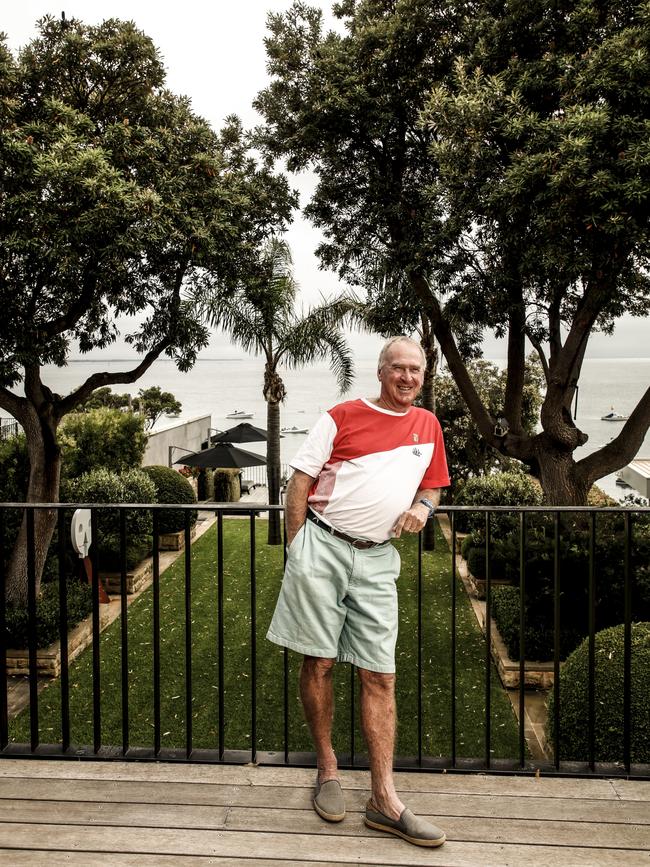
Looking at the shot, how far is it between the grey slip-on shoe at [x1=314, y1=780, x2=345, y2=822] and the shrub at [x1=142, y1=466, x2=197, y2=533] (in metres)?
9.86

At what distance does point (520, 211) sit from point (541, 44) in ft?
7.60

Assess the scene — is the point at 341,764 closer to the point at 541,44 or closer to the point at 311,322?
the point at 541,44

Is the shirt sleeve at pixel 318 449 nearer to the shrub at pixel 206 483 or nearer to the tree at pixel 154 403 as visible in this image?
the shrub at pixel 206 483

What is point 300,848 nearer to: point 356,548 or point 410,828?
point 410,828

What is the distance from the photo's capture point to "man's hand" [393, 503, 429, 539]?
6.59 ft

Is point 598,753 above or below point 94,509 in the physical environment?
below

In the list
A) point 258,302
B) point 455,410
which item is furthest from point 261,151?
point 455,410

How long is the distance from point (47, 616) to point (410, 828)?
20.7ft

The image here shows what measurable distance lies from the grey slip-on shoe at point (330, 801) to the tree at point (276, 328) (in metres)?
8.93

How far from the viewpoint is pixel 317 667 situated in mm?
2086

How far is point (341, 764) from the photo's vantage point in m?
2.33

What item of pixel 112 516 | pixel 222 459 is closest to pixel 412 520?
pixel 112 516

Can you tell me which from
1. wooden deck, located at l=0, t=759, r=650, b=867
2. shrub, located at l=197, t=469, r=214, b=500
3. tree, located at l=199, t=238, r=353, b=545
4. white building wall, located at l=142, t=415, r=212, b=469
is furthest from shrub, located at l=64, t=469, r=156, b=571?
wooden deck, located at l=0, t=759, r=650, b=867

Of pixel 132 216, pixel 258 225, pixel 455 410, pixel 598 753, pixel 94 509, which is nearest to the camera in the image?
pixel 94 509
